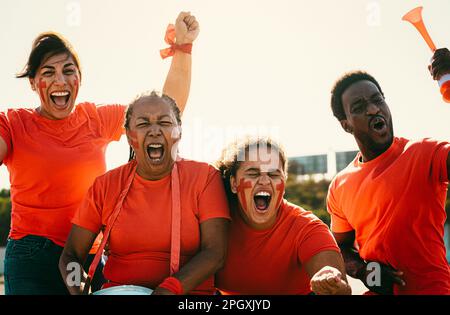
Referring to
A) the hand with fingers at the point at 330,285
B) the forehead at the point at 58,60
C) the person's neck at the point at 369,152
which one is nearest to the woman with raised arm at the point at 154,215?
the hand with fingers at the point at 330,285

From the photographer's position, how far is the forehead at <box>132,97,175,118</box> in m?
3.71

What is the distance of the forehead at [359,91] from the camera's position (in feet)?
13.9

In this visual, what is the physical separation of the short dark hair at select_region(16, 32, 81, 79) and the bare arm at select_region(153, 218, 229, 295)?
1793 mm

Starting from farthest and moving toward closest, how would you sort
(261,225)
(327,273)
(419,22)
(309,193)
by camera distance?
(309,193), (419,22), (261,225), (327,273)

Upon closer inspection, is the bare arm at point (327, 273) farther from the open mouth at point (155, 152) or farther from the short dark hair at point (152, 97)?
the short dark hair at point (152, 97)

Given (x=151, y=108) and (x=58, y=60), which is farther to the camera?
(x=58, y=60)

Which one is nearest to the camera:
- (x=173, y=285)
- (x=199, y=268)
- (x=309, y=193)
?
(x=173, y=285)

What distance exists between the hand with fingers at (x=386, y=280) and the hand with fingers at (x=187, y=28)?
2.26 metres

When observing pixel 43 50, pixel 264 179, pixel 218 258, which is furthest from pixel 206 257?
pixel 43 50

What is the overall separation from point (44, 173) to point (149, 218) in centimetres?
97

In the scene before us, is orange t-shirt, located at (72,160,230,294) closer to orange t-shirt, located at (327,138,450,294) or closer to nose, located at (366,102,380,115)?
orange t-shirt, located at (327,138,450,294)

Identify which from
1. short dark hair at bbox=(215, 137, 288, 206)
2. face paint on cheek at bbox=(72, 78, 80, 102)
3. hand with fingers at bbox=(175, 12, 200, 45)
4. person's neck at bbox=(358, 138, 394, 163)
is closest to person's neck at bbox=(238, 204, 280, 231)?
short dark hair at bbox=(215, 137, 288, 206)

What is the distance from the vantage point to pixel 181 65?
4477mm

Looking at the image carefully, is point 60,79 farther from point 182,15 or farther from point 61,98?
point 182,15
